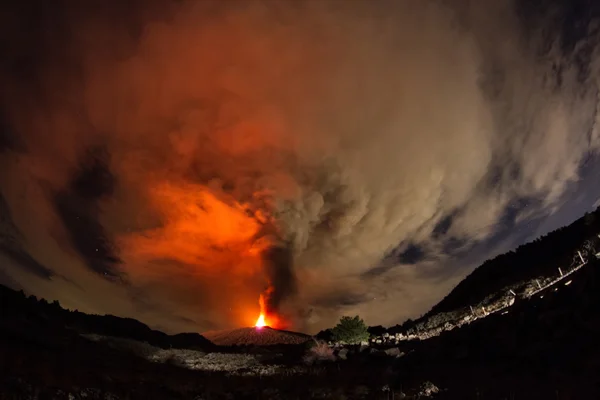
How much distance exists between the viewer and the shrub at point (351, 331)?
→ 146 feet

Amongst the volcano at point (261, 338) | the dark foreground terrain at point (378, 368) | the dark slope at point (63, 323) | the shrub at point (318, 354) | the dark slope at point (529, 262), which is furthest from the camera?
the volcano at point (261, 338)

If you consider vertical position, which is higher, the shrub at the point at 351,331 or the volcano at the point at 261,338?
the volcano at the point at 261,338

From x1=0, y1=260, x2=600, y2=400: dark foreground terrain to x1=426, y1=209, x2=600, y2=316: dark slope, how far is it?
1559 cm

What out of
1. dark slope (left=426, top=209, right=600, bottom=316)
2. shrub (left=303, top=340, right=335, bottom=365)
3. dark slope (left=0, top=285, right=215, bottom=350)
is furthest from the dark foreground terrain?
dark slope (left=426, top=209, right=600, bottom=316)

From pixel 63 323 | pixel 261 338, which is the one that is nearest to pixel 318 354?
pixel 63 323

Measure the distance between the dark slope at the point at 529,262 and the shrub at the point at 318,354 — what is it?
60.7 ft

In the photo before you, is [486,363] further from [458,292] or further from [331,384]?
[458,292]

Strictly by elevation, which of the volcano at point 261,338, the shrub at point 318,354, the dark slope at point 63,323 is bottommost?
the shrub at point 318,354

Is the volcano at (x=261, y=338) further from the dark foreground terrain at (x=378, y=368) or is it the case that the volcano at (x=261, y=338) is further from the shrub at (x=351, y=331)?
the dark foreground terrain at (x=378, y=368)

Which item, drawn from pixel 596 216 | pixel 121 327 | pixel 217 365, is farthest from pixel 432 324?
pixel 121 327

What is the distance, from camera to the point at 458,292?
2222 inches

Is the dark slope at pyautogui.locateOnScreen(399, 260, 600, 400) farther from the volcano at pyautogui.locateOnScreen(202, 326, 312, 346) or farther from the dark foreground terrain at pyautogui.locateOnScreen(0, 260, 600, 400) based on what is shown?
the volcano at pyautogui.locateOnScreen(202, 326, 312, 346)

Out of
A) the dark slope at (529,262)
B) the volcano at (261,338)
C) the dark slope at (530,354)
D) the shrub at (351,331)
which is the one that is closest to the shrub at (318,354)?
the shrub at (351,331)

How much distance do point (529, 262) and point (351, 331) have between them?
2459 cm
